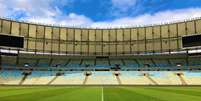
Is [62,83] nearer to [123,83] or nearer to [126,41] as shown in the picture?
[123,83]

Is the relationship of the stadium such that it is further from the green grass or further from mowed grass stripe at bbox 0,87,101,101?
mowed grass stripe at bbox 0,87,101,101

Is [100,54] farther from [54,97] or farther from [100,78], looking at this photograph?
[54,97]

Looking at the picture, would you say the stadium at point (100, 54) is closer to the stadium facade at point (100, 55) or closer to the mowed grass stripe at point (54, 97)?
the stadium facade at point (100, 55)

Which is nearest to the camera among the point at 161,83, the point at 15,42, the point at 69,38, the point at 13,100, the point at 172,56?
the point at 13,100

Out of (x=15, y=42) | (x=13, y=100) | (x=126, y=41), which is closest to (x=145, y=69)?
(x=126, y=41)

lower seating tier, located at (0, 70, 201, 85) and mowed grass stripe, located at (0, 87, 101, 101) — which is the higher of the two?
mowed grass stripe, located at (0, 87, 101, 101)

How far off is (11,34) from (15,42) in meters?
2.85

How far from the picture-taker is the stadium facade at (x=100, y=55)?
203 ft

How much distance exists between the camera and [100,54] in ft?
253

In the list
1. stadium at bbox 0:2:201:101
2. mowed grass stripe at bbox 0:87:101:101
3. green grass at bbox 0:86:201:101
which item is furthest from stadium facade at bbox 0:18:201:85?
mowed grass stripe at bbox 0:87:101:101

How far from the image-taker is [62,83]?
59000 millimetres

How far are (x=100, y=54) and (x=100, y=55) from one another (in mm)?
627

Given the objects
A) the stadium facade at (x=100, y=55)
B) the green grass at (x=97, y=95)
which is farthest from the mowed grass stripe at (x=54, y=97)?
the stadium facade at (x=100, y=55)

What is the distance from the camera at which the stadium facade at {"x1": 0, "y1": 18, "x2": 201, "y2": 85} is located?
61781mm
